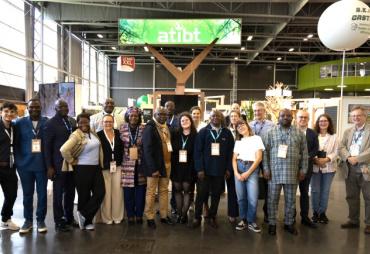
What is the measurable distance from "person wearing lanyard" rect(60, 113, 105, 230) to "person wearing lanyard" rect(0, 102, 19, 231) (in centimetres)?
65

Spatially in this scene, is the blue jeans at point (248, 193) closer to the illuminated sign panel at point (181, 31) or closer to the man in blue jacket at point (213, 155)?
the man in blue jacket at point (213, 155)

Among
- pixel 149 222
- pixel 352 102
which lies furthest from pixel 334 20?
pixel 352 102

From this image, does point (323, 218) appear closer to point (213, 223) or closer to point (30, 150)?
point (213, 223)

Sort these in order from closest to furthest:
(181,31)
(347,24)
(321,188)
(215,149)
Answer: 1. (215,149)
2. (321,188)
3. (347,24)
4. (181,31)

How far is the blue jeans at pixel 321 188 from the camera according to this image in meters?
3.62

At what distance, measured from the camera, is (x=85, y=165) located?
3213mm

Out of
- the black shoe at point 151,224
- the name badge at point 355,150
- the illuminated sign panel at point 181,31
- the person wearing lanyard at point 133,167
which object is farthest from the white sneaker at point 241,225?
the illuminated sign panel at point 181,31

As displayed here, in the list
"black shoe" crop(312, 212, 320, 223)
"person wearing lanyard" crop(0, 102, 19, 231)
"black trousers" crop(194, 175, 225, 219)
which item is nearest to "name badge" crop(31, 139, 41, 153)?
"person wearing lanyard" crop(0, 102, 19, 231)

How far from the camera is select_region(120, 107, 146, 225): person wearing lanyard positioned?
11.3 feet

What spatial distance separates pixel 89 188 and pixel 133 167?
57 centimetres

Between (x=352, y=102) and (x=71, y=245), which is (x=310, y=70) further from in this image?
(x=71, y=245)

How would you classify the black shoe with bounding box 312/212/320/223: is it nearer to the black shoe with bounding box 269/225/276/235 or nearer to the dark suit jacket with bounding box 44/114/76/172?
the black shoe with bounding box 269/225/276/235

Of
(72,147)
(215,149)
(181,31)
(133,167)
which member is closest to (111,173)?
(133,167)

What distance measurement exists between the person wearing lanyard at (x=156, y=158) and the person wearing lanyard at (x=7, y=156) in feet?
4.96
